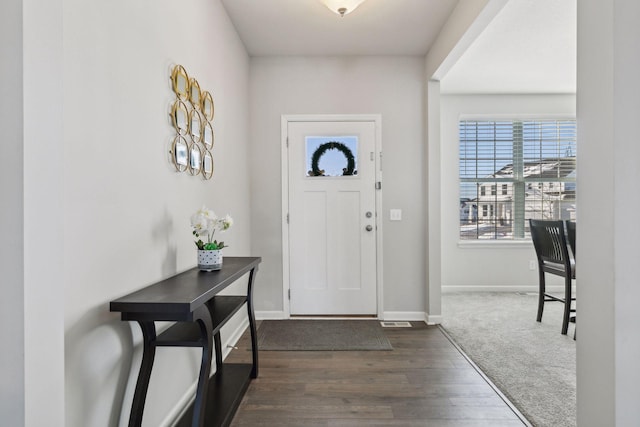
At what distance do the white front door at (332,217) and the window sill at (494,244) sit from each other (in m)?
1.78

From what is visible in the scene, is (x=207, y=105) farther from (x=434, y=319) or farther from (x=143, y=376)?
(x=434, y=319)

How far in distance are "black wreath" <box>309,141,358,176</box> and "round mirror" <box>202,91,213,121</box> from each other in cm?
141

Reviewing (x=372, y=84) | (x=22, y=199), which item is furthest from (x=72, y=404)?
(x=372, y=84)

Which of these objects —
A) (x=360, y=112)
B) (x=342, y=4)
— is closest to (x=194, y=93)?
(x=342, y=4)

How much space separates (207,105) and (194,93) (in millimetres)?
229

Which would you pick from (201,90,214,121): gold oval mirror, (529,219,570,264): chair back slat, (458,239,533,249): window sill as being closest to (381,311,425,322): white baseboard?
(529,219,570,264): chair back slat

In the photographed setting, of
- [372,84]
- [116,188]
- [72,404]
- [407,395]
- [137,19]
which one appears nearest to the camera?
[72,404]

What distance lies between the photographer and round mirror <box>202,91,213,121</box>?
2250mm

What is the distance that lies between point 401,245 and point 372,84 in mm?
1603

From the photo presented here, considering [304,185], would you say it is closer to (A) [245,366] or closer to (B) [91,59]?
(A) [245,366]

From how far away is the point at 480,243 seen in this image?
4.77 meters

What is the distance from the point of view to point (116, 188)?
133 cm

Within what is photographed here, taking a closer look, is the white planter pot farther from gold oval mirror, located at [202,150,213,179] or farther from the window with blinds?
the window with blinds

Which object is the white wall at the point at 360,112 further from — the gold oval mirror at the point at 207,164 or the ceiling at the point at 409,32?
the gold oval mirror at the point at 207,164
